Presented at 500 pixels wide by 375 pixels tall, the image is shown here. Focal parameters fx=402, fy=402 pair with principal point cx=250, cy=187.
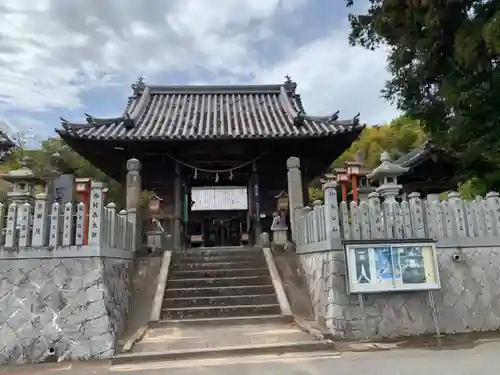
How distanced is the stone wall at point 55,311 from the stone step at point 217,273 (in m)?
2.35

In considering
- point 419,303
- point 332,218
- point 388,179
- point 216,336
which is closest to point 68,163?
point 216,336

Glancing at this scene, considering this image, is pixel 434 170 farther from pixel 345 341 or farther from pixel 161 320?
pixel 161 320

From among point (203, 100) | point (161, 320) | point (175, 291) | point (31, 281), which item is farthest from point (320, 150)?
point (31, 281)

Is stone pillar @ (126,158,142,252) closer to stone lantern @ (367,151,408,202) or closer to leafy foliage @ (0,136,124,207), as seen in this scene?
leafy foliage @ (0,136,124,207)

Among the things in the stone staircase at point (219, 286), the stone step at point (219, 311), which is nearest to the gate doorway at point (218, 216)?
the stone staircase at point (219, 286)

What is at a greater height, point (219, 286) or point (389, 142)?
point (389, 142)

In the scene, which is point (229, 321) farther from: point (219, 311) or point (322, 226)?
point (322, 226)

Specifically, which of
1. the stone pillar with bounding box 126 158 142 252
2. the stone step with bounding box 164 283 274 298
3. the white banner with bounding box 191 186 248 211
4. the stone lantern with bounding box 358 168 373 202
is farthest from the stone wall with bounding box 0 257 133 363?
the white banner with bounding box 191 186 248 211

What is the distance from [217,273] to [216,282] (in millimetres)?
351

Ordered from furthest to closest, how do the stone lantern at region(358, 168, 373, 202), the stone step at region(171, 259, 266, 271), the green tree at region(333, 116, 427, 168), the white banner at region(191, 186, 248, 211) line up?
the green tree at region(333, 116, 427, 168) → the white banner at region(191, 186, 248, 211) → the stone lantern at region(358, 168, 373, 202) → the stone step at region(171, 259, 266, 271)

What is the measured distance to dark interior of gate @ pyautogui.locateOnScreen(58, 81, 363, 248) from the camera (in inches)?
472

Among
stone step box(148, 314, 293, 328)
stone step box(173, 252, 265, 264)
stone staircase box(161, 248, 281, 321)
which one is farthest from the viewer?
stone step box(173, 252, 265, 264)

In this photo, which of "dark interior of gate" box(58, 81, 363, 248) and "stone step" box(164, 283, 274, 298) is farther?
"dark interior of gate" box(58, 81, 363, 248)

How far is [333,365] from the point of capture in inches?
209
